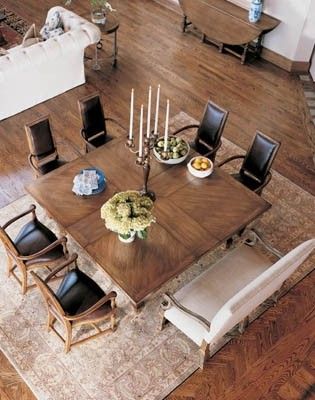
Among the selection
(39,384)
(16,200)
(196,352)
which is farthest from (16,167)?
(196,352)

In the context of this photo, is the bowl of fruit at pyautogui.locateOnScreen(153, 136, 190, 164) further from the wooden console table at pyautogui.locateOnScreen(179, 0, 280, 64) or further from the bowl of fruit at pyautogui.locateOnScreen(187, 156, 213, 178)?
the wooden console table at pyautogui.locateOnScreen(179, 0, 280, 64)

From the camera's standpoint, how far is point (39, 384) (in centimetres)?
337

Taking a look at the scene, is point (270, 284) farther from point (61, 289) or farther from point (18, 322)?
point (18, 322)

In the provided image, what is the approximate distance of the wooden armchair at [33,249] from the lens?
3457mm

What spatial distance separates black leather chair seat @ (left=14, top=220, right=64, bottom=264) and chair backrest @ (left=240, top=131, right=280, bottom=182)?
1.79 meters

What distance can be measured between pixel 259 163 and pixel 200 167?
0.58 metres

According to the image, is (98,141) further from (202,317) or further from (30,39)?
(202,317)

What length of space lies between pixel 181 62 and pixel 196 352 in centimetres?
423

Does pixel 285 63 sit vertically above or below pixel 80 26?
below

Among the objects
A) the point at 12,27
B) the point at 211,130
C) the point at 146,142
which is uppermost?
the point at 146,142

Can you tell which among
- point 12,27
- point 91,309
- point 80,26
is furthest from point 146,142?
point 12,27

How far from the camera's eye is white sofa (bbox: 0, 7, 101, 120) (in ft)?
16.9

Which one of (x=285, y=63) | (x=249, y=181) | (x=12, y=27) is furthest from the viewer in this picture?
(x=12, y=27)

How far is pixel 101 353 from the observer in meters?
3.53
